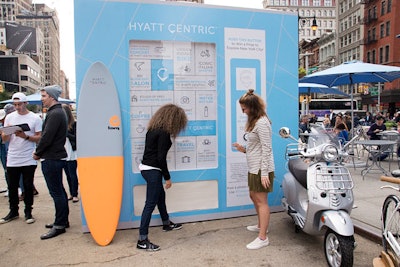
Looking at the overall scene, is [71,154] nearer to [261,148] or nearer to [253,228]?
[253,228]

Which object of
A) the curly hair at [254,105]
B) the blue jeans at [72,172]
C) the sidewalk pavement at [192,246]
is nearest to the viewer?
the sidewalk pavement at [192,246]

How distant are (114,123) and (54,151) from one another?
89cm

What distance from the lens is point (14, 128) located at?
4996mm

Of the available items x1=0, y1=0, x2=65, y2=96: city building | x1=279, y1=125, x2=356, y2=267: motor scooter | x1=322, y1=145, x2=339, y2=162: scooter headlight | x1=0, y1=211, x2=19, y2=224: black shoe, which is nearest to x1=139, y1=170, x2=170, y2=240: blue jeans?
x1=279, y1=125, x2=356, y2=267: motor scooter

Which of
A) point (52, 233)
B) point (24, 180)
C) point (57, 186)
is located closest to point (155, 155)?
point (57, 186)

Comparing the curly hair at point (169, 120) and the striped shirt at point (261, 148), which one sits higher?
the curly hair at point (169, 120)

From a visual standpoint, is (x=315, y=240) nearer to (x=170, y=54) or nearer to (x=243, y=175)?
(x=243, y=175)

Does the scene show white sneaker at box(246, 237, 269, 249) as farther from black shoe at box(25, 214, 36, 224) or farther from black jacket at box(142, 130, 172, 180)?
black shoe at box(25, 214, 36, 224)

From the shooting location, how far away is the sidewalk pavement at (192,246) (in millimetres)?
3830

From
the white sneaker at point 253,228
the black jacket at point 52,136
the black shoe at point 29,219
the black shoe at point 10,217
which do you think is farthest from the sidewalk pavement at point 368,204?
the black shoe at point 10,217

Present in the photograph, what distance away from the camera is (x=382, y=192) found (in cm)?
636

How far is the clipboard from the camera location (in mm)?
4934

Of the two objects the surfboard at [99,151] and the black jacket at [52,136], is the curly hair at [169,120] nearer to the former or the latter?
the surfboard at [99,151]

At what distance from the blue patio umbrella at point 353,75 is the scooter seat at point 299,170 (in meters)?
5.14
